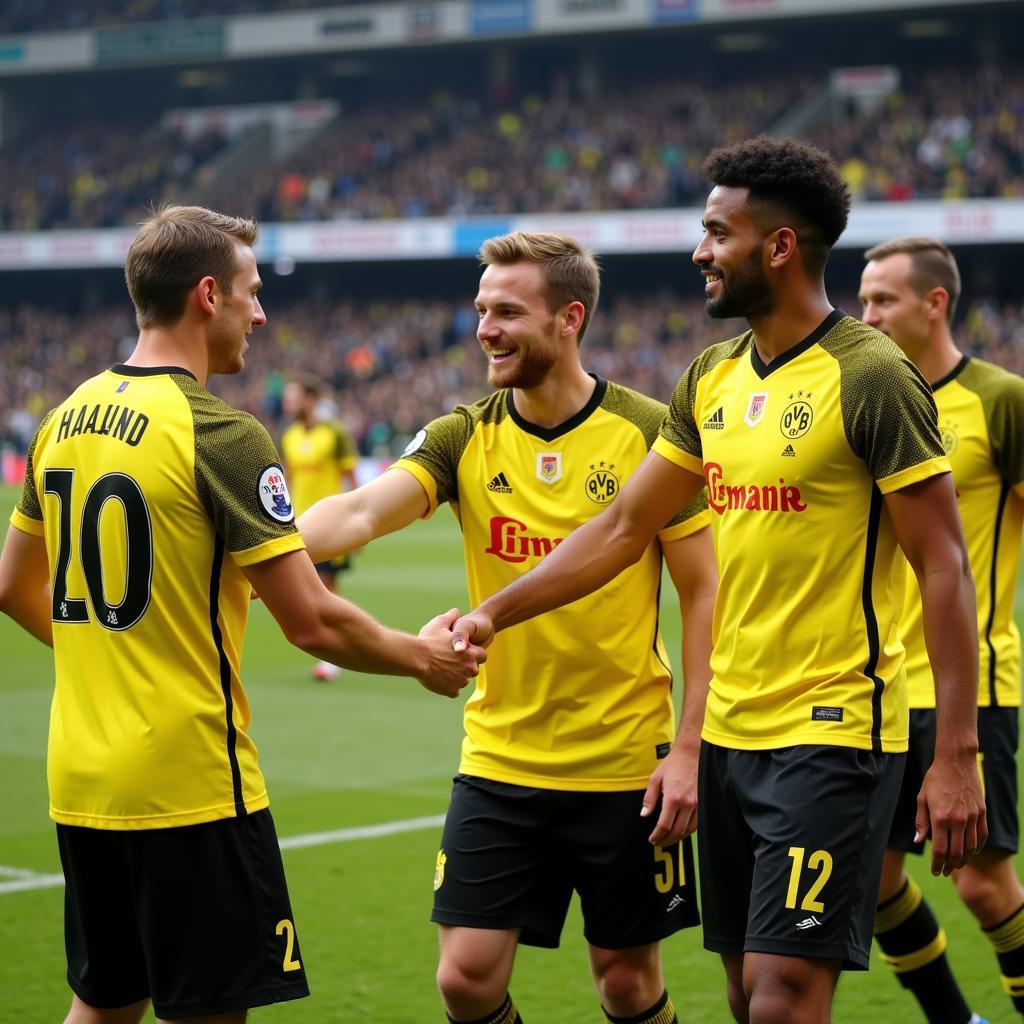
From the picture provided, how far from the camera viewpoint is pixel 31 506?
3.85 metres

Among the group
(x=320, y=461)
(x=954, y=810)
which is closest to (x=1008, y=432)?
(x=954, y=810)

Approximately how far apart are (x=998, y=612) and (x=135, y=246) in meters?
3.00

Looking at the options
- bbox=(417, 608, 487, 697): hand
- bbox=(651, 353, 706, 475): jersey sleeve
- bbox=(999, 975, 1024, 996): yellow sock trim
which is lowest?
bbox=(999, 975, 1024, 996): yellow sock trim

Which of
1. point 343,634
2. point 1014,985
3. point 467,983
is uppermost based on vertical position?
point 343,634

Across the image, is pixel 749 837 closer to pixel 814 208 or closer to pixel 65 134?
pixel 814 208

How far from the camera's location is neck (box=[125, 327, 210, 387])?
3654mm

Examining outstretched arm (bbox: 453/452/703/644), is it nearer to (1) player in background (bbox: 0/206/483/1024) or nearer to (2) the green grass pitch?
(1) player in background (bbox: 0/206/483/1024)

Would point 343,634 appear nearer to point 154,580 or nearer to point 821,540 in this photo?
point 154,580

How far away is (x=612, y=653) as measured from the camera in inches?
173

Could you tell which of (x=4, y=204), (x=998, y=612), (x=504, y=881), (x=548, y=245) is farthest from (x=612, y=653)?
(x=4, y=204)

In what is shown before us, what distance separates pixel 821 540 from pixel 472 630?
976 millimetres

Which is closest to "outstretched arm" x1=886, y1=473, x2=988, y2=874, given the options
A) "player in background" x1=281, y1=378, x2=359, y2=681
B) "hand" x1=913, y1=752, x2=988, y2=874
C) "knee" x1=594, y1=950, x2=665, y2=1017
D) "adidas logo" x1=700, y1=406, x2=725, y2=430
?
"hand" x1=913, y1=752, x2=988, y2=874

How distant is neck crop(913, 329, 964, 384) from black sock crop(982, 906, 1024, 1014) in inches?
68.2

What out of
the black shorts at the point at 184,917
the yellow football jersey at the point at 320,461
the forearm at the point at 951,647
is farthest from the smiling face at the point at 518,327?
the yellow football jersey at the point at 320,461
